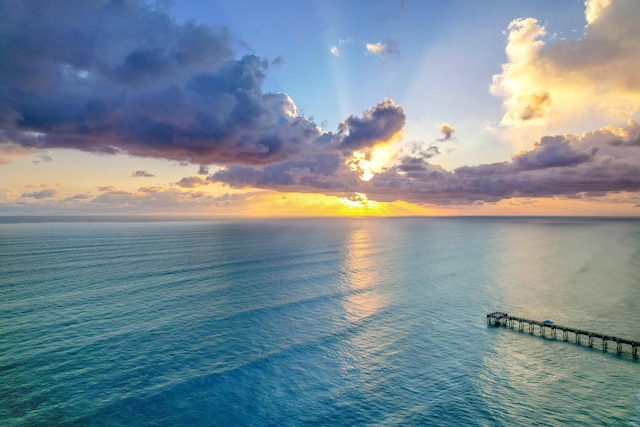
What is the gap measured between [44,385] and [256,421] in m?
25.2

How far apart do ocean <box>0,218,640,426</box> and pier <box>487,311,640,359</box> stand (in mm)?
1307

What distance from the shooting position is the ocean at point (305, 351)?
1297 inches

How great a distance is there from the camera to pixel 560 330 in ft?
181

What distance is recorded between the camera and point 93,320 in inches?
2157

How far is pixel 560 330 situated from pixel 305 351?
149 ft

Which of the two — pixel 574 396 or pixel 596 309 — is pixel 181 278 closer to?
pixel 574 396

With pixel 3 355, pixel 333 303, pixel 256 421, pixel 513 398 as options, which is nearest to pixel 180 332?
pixel 3 355

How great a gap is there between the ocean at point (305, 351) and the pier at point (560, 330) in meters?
1.31

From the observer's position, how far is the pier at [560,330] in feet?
152

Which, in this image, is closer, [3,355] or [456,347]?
[3,355]

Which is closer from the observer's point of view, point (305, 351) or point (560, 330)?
point (305, 351)

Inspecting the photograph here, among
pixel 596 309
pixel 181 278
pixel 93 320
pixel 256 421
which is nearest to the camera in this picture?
pixel 256 421

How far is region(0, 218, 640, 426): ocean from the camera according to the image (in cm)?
3294

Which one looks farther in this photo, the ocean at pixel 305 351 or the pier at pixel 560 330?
the pier at pixel 560 330
